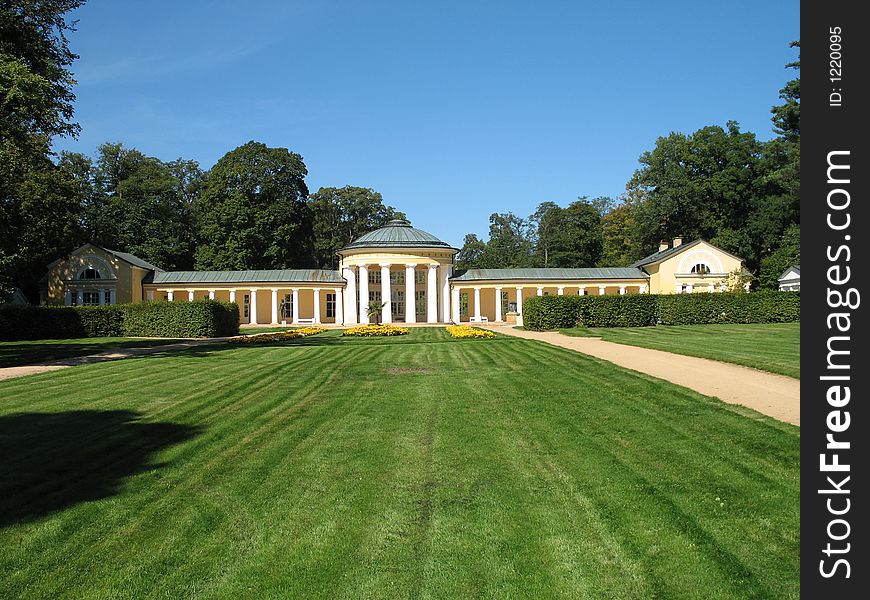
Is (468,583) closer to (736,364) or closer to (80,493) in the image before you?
(80,493)

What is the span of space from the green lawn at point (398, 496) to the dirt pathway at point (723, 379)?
58 centimetres

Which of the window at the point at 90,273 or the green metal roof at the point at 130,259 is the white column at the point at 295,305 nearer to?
the green metal roof at the point at 130,259

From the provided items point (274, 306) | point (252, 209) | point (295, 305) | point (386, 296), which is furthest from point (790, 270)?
point (252, 209)

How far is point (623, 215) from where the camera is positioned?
7012 centimetres

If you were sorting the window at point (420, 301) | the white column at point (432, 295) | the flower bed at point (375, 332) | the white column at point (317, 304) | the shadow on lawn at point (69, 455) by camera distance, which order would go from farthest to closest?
the window at point (420, 301) → the white column at point (317, 304) → the white column at point (432, 295) → the flower bed at point (375, 332) → the shadow on lawn at point (69, 455)

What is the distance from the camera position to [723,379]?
1219 cm

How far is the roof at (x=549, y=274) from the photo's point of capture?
53.8m

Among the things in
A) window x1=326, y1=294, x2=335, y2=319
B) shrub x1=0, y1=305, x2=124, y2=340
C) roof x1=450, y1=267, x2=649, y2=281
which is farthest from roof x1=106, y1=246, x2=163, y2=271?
roof x1=450, y1=267, x2=649, y2=281

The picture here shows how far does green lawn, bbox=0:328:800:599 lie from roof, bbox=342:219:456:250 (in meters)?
40.6

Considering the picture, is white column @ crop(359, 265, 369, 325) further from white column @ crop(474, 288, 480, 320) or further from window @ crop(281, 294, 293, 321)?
white column @ crop(474, 288, 480, 320)

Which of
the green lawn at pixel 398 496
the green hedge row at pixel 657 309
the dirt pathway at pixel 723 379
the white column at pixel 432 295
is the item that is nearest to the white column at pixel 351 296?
the white column at pixel 432 295

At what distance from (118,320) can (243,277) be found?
18589mm
